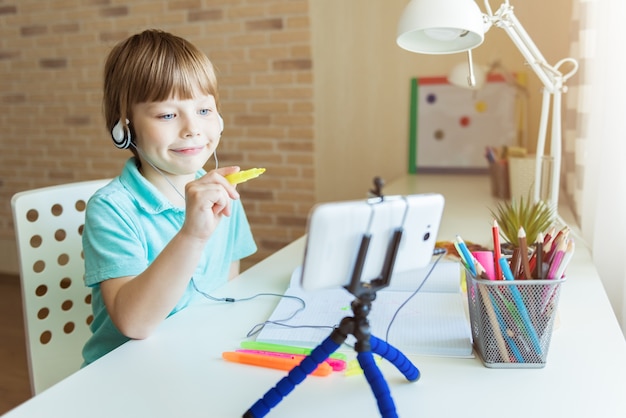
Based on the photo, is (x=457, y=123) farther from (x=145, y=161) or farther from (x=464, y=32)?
(x=145, y=161)

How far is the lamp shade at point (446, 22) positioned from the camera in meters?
0.95

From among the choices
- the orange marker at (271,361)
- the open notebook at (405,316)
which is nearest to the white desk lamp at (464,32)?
the open notebook at (405,316)

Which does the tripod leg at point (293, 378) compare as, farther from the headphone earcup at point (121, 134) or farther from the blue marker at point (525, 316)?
the headphone earcup at point (121, 134)

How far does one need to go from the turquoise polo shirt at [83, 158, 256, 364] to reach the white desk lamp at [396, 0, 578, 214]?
0.54m

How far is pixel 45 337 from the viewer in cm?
115

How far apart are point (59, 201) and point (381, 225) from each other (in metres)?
0.88

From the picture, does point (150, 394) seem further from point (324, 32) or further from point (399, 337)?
point (324, 32)

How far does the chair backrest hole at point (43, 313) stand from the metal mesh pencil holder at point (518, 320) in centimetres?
87

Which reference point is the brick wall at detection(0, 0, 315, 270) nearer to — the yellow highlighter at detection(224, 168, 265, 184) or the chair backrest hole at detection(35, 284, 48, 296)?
the chair backrest hole at detection(35, 284, 48, 296)

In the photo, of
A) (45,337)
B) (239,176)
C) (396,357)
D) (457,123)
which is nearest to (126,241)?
(239,176)

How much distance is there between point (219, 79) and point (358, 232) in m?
2.18

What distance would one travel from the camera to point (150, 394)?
64 cm

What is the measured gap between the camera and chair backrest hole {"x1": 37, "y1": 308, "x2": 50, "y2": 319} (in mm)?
1142

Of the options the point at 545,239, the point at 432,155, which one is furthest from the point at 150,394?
the point at 432,155
